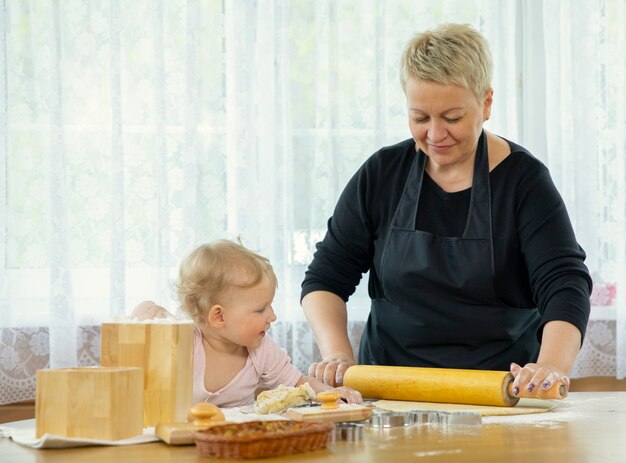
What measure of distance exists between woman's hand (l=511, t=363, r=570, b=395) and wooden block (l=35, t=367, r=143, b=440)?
694 millimetres

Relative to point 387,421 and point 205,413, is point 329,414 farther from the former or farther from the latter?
point 205,413

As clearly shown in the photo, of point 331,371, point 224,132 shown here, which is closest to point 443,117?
point 331,371

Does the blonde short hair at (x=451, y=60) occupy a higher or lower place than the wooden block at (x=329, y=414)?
higher

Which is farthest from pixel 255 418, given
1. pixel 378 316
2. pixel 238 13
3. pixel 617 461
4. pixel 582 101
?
pixel 582 101

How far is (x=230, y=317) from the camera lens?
5.71 ft

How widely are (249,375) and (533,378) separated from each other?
0.53 metres

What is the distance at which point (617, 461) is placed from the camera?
1146mm

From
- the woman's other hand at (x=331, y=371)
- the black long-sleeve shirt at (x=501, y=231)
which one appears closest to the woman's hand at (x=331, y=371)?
the woman's other hand at (x=331, y=371)

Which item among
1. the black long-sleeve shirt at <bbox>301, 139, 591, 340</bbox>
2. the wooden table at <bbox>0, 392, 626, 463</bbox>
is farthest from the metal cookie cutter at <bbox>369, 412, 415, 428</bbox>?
the black long-sleeve shirt at <bbox>301, 139, 591, 340</bbox>

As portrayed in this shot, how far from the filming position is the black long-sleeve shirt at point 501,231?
1922 mm

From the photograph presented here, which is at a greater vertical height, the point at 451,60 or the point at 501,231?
the point at 451,60

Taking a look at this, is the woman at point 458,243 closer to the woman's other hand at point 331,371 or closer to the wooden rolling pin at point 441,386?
the woman's other hand at point 331,371

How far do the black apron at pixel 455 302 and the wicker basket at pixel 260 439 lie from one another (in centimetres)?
87

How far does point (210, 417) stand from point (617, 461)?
54 cm
